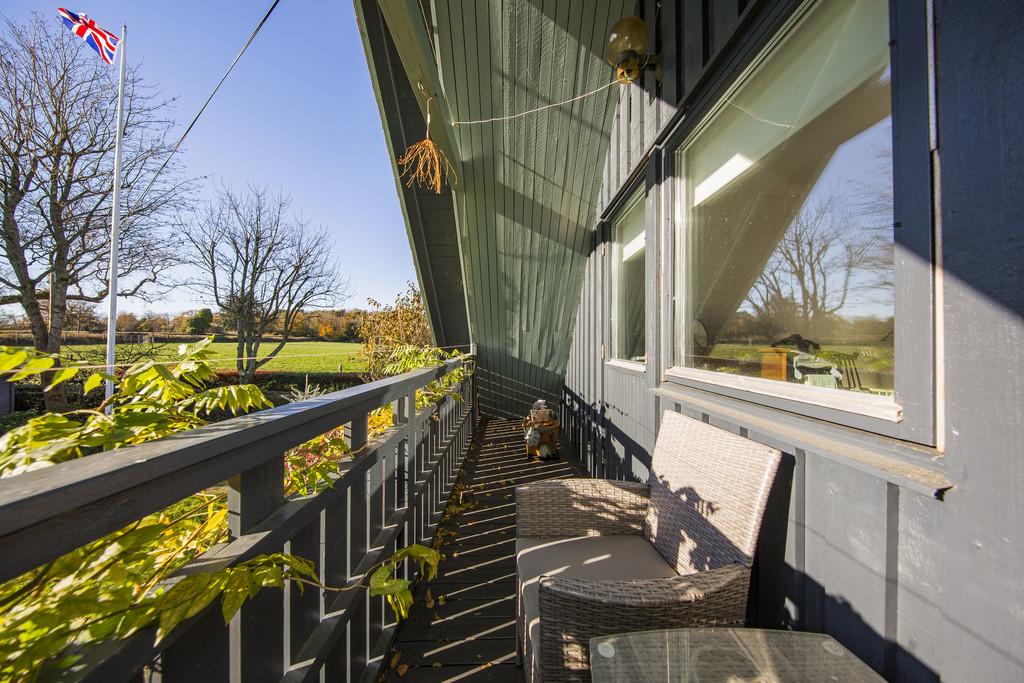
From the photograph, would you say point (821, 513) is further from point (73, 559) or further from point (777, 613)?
point (73, 559)

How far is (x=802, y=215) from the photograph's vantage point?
135 centimetres

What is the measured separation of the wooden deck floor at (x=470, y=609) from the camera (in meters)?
1.63

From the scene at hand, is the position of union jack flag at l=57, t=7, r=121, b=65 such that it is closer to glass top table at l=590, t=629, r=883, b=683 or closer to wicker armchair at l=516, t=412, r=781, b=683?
wicker armchair at l=516, t=412, r=781, b=683

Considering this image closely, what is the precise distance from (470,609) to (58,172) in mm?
9763

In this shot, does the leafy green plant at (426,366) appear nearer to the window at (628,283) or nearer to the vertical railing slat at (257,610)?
→ the window at (628,283)

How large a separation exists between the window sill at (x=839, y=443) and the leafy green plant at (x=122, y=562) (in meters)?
1.03

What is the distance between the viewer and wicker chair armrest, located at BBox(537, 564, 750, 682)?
97cm

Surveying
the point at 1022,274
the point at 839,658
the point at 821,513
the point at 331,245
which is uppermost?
the point at 331,245

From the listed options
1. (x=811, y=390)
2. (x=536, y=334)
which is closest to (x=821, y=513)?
(x=811, y=390)

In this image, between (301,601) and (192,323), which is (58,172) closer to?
(192,323)

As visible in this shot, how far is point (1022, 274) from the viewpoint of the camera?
2.12ft

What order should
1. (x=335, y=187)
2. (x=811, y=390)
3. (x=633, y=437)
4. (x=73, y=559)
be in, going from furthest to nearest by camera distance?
1. (x=335, y=187)
2. (x=633, y=437)
3. (x=811, y=390)
4. (x=73, y=559)

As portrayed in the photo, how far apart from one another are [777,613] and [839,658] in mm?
441

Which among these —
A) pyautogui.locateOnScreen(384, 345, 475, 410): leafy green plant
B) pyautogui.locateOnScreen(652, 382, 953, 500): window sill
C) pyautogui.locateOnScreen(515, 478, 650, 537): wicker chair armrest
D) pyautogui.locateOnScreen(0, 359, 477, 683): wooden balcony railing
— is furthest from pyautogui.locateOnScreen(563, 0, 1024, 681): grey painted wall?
pyautogui.locateOnScreen(384, 345, 475, 410): leafy green plant
